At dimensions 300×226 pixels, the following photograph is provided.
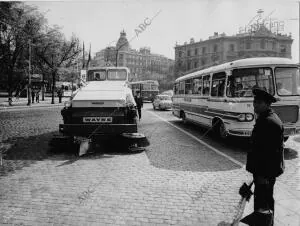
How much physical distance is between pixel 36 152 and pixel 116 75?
16.3ft

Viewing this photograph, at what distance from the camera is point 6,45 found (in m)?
31.2

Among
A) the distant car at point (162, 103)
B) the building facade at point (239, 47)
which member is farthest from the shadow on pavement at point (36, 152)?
the building facade at point (239, 47)

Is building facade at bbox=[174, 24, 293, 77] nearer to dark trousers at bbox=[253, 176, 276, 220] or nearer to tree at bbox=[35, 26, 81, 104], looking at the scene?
tree at bbox=[35, 26, 81, 104]

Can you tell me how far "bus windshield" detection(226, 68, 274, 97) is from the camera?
8258 millimetres

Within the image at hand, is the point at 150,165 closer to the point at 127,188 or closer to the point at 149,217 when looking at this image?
the point at 127,188

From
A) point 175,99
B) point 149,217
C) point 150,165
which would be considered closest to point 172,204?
point 149,217

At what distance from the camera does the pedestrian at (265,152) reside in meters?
3.29

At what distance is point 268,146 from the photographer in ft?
10.8

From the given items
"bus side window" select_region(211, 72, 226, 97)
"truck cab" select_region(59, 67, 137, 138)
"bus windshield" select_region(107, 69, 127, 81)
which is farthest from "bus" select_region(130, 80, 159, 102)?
"truck cab" select_region(59, 67, 137, 138)

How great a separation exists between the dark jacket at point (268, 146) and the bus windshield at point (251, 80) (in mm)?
5124

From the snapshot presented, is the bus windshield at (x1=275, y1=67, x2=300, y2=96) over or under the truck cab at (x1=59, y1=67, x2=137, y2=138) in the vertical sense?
over

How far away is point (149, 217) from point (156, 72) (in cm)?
10044

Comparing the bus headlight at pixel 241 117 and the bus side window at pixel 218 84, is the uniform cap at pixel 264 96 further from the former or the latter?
the bus side window at pixel 218 84

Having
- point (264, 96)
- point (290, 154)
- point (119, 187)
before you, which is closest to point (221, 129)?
point (290, 154)
